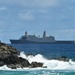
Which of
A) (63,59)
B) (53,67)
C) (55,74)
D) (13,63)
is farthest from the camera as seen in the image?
(63,59)

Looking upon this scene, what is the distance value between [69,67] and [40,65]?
5.31m

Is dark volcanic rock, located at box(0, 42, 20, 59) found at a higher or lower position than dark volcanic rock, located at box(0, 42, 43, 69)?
higher

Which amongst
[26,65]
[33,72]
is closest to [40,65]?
[26,65]

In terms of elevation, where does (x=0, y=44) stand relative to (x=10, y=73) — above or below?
above

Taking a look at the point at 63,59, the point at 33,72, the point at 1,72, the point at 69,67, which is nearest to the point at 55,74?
the point at 33,72

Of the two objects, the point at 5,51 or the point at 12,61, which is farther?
the point at 5,51

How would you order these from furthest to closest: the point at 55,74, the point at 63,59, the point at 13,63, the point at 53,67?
the point at 63,59, the point at 53,67, the point at 13,63, the point at 55,74

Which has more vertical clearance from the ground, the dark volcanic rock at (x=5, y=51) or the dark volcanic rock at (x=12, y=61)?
the dark volcanic rock at (x=5, y=51)

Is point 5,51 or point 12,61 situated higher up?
point 5,51

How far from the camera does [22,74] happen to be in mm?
53125

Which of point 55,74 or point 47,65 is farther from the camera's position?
point 47,65

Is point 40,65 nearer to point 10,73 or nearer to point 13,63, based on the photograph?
point 13,63

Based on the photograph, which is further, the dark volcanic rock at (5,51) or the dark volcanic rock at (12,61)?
the dark volcanic rock at (5,51)

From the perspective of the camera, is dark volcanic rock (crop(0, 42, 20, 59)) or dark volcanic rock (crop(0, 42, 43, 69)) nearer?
dark volcanic rock (crop(0, 42, 43, 69))
